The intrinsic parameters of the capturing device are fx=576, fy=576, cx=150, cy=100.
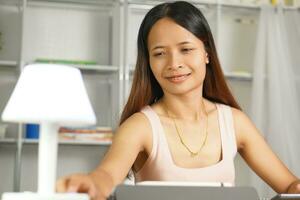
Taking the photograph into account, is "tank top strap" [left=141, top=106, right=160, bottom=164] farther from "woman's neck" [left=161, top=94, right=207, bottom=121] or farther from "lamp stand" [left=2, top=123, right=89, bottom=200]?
"lamp stand" [left=2, top=123, right=89, bottom=200]

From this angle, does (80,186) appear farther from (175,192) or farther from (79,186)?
(175,192)

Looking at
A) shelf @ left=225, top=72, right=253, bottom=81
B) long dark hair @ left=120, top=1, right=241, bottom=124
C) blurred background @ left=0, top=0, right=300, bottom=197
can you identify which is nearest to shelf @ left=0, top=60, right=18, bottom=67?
blurred background @ left=0, top=0, right=300, bottom=197

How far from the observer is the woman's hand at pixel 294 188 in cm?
120

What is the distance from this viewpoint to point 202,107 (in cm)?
146

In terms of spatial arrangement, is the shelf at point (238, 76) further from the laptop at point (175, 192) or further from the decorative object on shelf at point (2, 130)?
the laptop at point (175, 192)

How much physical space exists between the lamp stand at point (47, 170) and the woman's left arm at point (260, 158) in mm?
784

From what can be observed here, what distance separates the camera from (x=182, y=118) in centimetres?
141

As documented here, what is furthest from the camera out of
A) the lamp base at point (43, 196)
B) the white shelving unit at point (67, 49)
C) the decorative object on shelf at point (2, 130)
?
the white shelving unit at point (67, 49)

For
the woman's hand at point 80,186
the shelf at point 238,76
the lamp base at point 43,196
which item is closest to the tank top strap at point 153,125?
the woman's hand at point 80,186

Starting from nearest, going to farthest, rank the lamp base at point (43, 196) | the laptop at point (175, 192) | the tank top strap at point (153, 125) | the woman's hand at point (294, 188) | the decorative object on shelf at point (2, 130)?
→ 1. the lamp base at point (43, 196)
2. the laptop at point (175, 192)
3. the woman's hand at point (294, 188)
4. the tank top strap at point (153, 125)
5. the decorative object on shelf at point (2, 130)

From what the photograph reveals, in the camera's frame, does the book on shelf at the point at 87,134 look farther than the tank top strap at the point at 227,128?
Yes

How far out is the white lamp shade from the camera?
0.61 meters

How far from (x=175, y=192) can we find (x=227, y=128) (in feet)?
2.14

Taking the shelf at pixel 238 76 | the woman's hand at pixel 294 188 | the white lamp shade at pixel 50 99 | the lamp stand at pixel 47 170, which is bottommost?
the woman's hand at pixel 294 188
